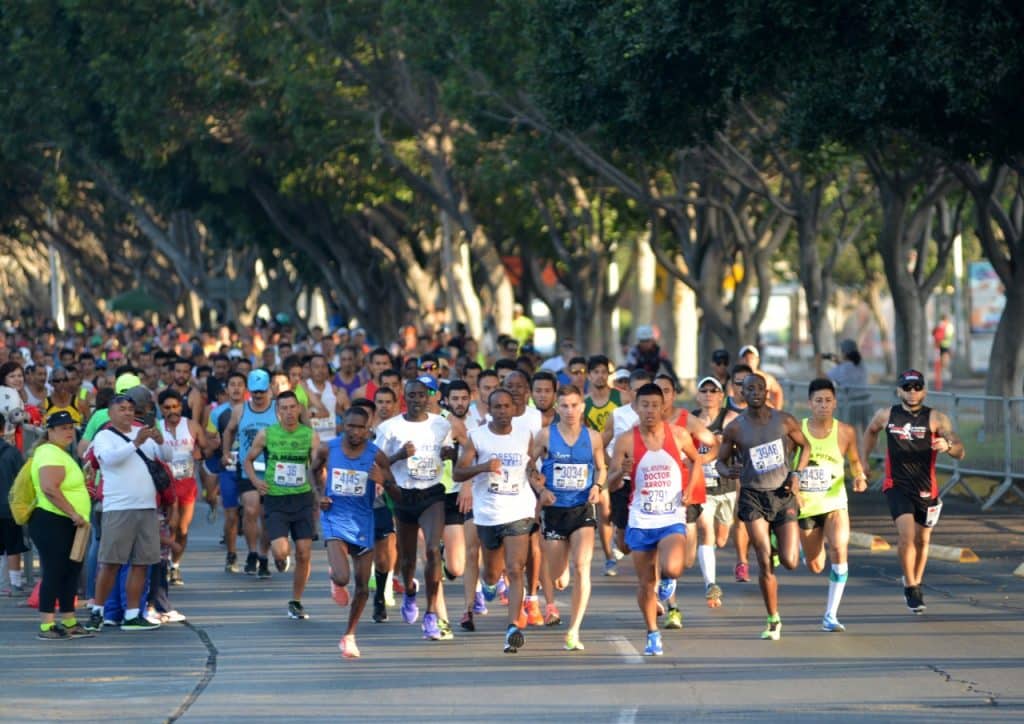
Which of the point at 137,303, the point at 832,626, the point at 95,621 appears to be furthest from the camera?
the point at 137,303

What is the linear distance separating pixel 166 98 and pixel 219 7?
3.24 metres

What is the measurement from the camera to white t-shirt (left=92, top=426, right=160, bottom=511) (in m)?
13.1

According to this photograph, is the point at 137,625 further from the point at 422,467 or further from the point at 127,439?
the point at 422,467

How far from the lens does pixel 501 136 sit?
3153 cm

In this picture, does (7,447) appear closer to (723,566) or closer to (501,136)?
(723,566)

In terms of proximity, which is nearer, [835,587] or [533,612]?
[835,587]

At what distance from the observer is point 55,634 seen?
1307 cm

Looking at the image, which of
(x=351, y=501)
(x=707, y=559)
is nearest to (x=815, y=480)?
(x=707, y=559)

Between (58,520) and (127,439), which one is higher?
(127,439)

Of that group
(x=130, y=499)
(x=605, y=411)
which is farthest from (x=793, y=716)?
(x=605, y=411)

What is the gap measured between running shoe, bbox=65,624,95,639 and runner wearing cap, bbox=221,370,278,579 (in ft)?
7.23

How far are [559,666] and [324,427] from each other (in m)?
7.21

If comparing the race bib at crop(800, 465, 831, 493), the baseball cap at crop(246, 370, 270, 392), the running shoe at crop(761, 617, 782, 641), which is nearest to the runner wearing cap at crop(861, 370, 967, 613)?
the race bib at crop(800, 465, 831, 493)

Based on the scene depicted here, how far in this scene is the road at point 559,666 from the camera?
1002 centimetres
